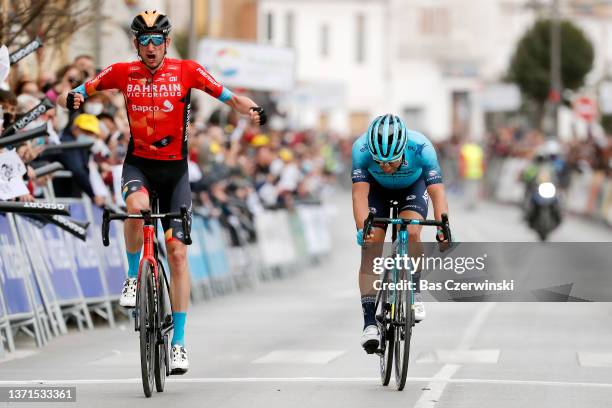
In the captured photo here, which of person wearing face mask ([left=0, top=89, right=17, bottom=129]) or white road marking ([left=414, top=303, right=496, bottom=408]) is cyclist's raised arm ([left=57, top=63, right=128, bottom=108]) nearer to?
white road marking ([left=414, top=303, right=496, bottom=408])

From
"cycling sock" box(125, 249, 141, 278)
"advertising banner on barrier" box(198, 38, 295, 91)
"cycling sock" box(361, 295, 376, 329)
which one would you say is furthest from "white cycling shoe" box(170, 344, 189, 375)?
"advertising banner on barrier" box(198, 38, 295, 91)

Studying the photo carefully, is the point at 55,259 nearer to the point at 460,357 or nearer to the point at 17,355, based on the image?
the point at 17,355

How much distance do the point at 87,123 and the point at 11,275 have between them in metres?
2.63

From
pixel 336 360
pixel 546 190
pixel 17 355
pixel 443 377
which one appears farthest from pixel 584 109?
pixel 443 377

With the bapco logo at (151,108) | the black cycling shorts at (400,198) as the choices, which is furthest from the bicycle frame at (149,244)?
the black cycling shorts at (400,198)

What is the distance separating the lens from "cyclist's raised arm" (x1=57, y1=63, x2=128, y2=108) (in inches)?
456

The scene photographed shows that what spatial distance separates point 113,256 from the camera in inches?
706

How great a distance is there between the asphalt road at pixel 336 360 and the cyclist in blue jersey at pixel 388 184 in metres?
0.65

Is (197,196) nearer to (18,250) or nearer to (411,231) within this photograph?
(18,250)

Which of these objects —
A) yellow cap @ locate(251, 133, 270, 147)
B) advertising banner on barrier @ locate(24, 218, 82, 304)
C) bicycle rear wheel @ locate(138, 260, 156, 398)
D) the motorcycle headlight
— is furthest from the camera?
the motorcycle headlight

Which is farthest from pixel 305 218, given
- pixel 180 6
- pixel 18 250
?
pixel 180 6

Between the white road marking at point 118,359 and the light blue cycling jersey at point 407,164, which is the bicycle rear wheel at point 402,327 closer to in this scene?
the light blue cycling jersey at point 407,164

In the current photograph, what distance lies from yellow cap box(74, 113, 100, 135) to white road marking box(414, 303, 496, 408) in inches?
157

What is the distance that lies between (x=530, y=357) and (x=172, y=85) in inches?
162
